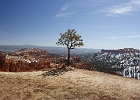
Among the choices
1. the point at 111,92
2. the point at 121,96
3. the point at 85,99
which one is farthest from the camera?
the point at 111,92

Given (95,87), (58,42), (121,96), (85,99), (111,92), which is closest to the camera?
(85,99)

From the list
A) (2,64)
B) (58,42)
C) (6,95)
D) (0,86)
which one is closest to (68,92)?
(6,95)

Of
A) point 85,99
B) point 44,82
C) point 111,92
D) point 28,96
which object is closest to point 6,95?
point 28,96

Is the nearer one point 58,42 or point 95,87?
point 95,87

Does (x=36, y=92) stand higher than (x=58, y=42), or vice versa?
(x=58, y=42)

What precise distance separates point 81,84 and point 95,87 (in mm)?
1541

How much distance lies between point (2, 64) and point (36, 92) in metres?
18.4

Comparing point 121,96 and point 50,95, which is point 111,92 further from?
point 50,95

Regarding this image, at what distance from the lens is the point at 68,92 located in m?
13.7

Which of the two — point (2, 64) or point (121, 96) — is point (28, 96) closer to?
point (121, 96)

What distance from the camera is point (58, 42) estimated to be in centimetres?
2930

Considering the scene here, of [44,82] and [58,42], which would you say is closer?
[44,82]

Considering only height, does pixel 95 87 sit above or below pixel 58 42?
below

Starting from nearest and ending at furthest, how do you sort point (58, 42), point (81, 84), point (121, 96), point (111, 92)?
point (121, 96)
point (111, 92)
point (81, 84)
point (58, 42)
